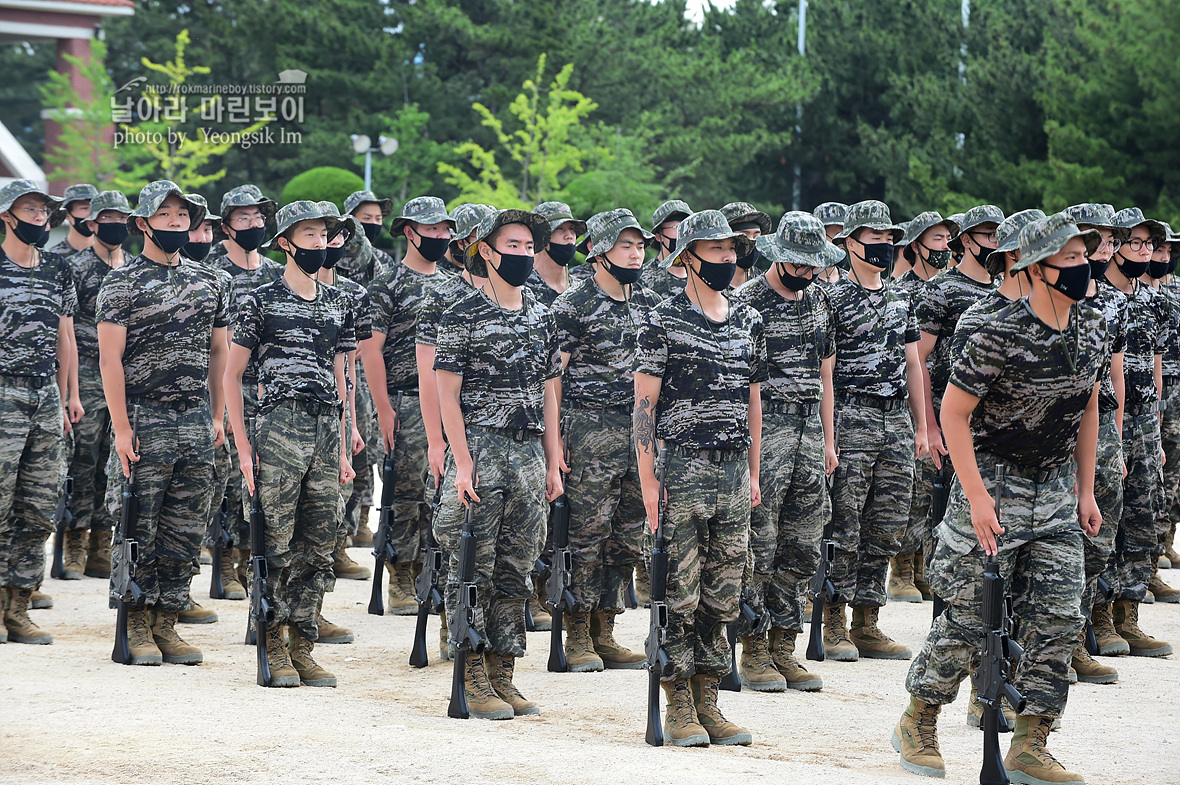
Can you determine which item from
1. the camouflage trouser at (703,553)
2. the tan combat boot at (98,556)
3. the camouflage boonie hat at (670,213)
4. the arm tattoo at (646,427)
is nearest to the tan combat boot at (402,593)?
the tan combat boot at (98,556)

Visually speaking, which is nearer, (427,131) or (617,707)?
(617,707)

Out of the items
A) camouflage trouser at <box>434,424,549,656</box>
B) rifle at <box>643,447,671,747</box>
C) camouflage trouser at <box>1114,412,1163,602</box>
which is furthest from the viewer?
camouflage trouser at <box>1114,412,1163,602</box>

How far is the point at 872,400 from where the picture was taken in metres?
9.13

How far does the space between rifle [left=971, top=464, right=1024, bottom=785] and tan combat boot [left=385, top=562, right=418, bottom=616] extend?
17.5ft

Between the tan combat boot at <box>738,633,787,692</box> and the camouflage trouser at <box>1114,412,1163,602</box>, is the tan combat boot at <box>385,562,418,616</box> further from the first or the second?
the camouflage trouser at <box>1114,412,1163,602</box>

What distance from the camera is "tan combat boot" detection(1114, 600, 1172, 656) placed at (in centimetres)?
975

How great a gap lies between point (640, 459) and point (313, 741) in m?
2.03

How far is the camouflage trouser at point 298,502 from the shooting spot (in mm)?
8031

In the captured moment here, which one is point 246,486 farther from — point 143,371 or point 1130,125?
point 1130,125

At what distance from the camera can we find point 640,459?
693cm

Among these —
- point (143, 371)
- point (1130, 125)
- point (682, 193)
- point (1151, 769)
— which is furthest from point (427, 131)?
point (1151, 769)

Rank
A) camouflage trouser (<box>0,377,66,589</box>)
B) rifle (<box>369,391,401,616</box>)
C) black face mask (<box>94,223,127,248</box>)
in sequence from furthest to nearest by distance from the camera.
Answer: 1. black face mask (<box>94,223,127,248</box>)
2. rifle (<box>369,391,401,616</box>)
3. camouflage trouser (<box>0,377,66,589</box>)

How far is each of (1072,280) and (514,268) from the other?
9.30 ft

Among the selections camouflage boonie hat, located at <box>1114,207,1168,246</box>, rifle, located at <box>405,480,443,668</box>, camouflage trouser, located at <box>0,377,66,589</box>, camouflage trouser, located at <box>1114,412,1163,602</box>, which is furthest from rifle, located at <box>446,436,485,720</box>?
camouflage trouser, located at <box>1114,412,1163,602</box>
